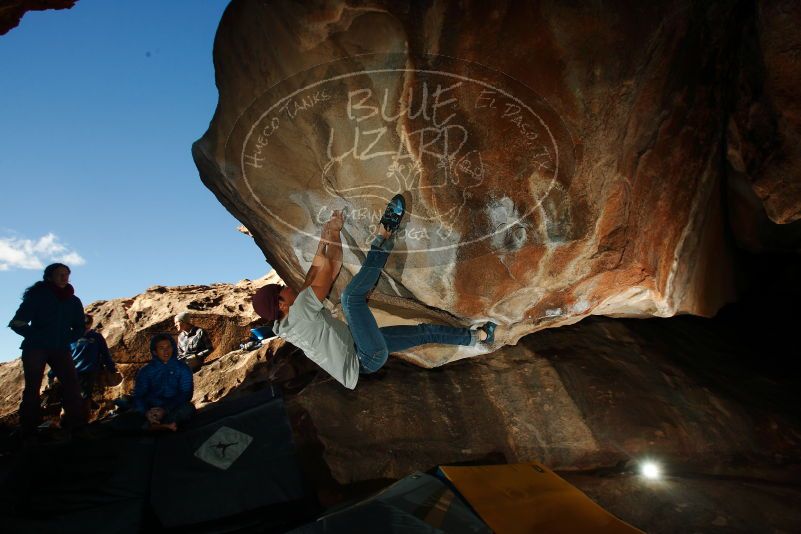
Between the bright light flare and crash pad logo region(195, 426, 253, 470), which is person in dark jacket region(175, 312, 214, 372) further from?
the bright light flare

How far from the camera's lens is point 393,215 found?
306cm

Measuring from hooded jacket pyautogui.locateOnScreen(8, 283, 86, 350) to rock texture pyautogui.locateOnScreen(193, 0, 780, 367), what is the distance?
2.22 m

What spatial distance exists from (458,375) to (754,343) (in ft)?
14.2

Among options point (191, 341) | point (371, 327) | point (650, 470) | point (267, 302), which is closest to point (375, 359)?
point (371, 327)

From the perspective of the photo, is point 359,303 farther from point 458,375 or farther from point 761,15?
point 761,15

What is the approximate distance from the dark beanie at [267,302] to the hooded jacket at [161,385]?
162 centimetres

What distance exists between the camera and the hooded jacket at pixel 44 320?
3916mm

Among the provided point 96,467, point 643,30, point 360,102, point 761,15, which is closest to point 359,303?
point 360,102

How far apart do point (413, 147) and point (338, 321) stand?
1.53m

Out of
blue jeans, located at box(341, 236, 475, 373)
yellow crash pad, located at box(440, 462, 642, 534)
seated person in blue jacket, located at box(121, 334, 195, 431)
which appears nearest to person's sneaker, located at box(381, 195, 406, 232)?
blue jeans, located at box(341, 236, 475, 373)

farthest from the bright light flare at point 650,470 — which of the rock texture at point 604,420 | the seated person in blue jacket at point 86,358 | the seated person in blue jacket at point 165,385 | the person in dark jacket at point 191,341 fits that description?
the person in dark jacket at point 191,341

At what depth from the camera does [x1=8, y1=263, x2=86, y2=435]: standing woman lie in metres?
3.93

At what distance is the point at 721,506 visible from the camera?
2.59 m

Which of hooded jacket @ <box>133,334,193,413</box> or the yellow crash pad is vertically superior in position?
hooded jacket @ <box>133,334,193,413</box>
